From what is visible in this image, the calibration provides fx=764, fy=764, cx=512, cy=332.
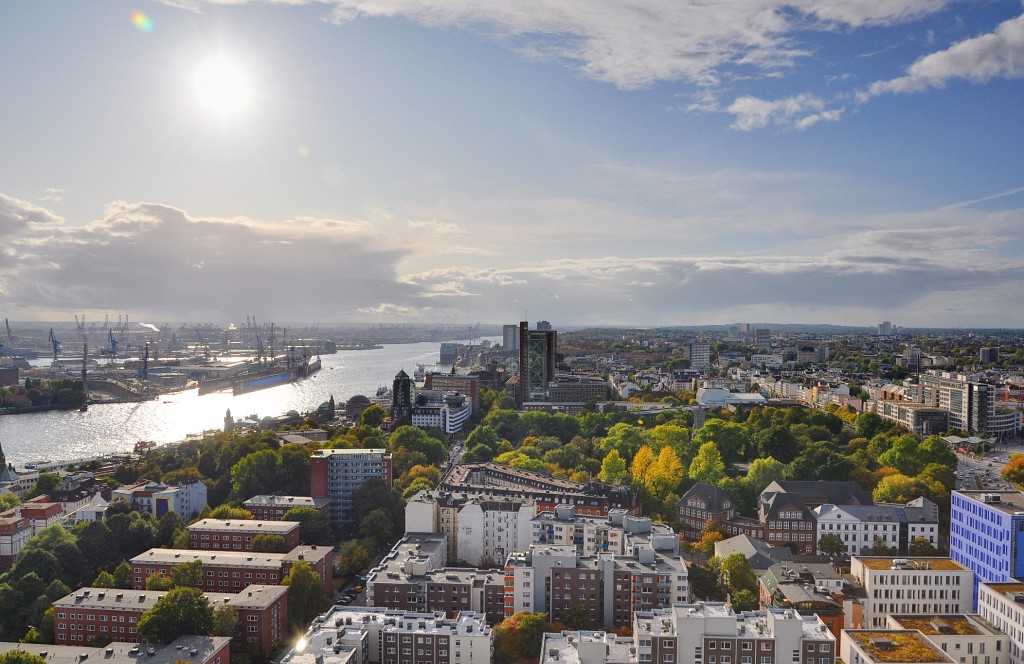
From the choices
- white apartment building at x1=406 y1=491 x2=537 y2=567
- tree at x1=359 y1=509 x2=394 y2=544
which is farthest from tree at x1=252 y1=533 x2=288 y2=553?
white apartment building at x1=406 y1=491 x2=537 y2=567

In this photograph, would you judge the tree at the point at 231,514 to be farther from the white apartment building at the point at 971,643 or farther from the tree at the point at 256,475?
the white apartment building at the point at 971,643

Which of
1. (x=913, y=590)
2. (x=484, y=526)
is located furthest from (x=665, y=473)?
(x=913, y=590)

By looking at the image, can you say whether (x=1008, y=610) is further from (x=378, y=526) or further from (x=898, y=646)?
(x=378, y=526)

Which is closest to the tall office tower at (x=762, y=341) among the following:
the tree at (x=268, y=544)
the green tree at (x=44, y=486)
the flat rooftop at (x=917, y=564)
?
the flat rooftop at (x=917, y=564)

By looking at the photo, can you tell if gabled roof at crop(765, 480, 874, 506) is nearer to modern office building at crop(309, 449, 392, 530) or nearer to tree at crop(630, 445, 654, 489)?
tree at crop(630, 445, 654, 489)

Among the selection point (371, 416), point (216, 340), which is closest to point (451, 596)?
point (371, 416)

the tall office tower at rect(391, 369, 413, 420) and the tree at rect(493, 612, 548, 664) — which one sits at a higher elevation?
the tall office tower at rect(391, 369, 413, 420)
